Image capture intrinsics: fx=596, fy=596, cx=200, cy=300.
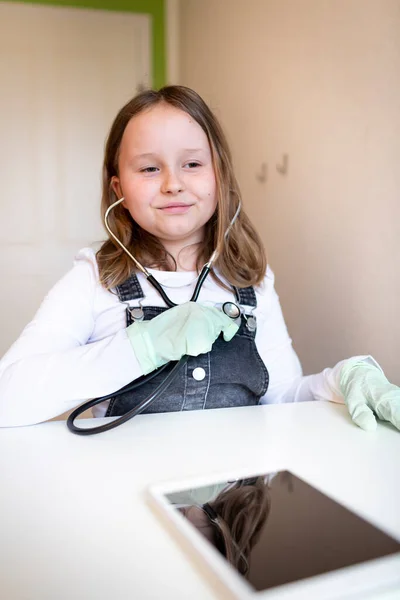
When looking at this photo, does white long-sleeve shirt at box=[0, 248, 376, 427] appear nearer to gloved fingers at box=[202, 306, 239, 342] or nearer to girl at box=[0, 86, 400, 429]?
girl at box=[0, 86, 400, 429]

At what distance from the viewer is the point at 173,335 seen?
0.92m

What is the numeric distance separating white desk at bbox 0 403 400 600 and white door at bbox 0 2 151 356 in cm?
199

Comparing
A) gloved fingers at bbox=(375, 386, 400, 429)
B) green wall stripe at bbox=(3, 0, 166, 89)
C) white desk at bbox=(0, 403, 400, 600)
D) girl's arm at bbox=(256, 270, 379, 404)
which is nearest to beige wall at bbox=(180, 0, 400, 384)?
girl's arm at bbox=(256, 270, 379, 404)

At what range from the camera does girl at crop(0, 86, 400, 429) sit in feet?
3.04

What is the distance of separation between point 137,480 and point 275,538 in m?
0.19

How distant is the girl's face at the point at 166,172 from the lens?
112cm

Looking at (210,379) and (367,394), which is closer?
(367,394)

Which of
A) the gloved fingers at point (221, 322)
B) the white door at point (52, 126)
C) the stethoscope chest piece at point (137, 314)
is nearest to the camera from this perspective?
the gloved fingers at point (221, 322)

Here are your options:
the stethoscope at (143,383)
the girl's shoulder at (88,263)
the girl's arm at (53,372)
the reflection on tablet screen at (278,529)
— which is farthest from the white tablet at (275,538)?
the girl's shoulder at (88,263)

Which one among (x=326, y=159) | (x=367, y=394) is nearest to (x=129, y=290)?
(x=367, y=394)

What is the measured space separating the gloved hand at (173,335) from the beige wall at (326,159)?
456 millimetres

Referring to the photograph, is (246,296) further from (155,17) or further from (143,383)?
(155,17)

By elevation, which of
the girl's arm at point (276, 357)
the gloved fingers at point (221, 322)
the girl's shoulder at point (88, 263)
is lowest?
the girl's arm at point (276, 357)

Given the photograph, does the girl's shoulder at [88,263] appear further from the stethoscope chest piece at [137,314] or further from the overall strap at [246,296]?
the overall strap at [246,296]
